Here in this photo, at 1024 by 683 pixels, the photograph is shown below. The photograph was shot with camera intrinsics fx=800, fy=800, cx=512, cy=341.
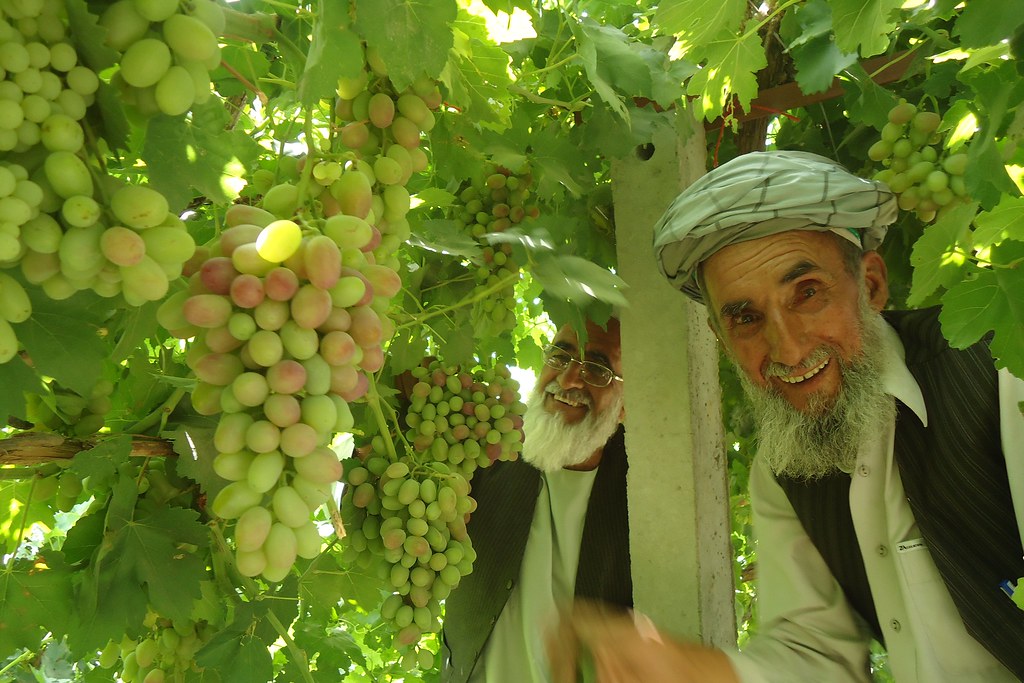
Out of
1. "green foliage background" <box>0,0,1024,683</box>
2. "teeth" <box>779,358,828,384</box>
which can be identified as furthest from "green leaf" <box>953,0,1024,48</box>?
"teeth" <box>779,358,828,384</box>

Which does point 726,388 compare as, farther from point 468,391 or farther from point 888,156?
point 468,391

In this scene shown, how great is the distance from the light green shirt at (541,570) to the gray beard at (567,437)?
105 mm

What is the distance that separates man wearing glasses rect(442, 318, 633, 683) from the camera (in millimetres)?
2426

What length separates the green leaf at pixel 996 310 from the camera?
113 cm

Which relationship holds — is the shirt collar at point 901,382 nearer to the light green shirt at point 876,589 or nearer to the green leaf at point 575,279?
the light green shirt at point 876,589

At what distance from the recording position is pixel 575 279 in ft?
4.50

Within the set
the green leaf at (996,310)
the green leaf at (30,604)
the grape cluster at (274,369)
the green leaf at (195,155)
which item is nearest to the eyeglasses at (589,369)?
the green leaf at (996,310)

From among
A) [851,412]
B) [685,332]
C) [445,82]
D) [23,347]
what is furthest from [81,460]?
[851,412]

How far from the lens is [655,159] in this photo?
1.77 meters

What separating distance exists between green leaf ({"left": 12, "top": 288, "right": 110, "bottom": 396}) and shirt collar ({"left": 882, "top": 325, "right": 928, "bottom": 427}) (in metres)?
1.59

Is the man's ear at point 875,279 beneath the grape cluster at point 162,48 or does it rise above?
above

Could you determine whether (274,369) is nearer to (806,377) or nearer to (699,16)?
(699,16)

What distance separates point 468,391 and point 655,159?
0.66 metres

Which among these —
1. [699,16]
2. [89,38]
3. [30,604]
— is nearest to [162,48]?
[89,38]
